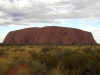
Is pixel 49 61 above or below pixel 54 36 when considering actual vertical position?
above

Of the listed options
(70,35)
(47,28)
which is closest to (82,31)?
(70,35)

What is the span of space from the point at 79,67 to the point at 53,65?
1.56 metres

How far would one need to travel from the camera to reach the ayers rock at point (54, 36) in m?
108

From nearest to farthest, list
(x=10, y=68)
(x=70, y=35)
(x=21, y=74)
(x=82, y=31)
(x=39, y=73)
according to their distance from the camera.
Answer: (x=39, y=73)
(x=21, y=74)
(x=10, y=68)
(x=70, y=35)
(x=82, y=31)

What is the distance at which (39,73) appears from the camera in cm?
692

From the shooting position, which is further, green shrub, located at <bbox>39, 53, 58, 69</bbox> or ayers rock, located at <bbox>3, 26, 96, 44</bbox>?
ayers rock, located at <bbox>3, 26, 96, 44</bbox>

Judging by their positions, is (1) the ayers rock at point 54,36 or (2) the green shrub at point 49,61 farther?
(1) the ayers rock at point 54,36

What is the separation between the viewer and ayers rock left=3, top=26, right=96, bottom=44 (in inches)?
4250

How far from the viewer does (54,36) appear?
11081cm

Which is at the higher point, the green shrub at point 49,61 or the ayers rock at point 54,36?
the green shrub at point 49,61

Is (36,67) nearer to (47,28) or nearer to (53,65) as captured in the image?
(53,65)

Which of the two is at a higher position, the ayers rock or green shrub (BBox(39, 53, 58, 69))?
green shrub (BBox(39, 53, 58, 69))

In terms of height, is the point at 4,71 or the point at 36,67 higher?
the point at 36,67

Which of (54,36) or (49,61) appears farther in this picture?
(54,36)
